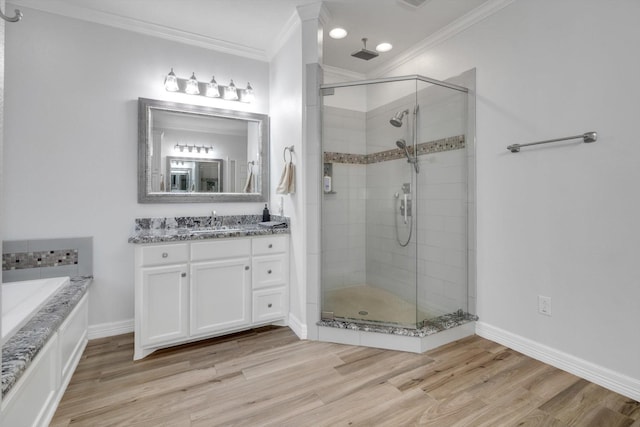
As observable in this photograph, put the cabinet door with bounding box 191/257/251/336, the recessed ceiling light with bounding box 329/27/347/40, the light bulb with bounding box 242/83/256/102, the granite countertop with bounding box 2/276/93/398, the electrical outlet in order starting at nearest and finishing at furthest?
1. the granite countertop with bounding box 2/276/93/398
2. the electrical outlet
3. the cabinet door with bounding box 191/257/251/336
4. the recessed ceiling light with bounding box 329/27/347/40
5. the light bulb with bounding box 242/83/256/102

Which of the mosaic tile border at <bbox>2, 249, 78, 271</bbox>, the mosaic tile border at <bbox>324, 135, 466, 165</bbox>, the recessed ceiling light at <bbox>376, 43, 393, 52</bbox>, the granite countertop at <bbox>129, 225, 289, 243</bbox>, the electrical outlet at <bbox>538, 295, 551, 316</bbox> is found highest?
the recessed ceiling light at <bbox>376, 43, 393, 52</bbox>

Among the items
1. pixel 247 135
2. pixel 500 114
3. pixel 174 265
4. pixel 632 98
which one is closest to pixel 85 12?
pixel 247 135

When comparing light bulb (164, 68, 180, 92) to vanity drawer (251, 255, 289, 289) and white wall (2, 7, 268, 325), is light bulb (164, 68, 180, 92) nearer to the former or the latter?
white wall (2, 7, 268, 325)

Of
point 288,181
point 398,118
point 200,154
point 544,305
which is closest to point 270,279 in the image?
point 288,181

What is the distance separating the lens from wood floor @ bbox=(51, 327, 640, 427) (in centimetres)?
158

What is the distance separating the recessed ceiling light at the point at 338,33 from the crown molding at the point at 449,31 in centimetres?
73

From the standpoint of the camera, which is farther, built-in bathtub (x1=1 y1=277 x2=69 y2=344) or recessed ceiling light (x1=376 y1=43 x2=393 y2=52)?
recessed ceiling light (x1=376 y1=43 x2=393 y2=52)

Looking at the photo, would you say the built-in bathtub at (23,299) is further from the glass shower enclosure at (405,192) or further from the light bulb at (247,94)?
the light bulb at (247,94)

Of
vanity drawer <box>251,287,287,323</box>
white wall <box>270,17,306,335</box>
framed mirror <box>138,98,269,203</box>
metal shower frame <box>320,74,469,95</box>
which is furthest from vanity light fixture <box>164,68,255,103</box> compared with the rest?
vanity drawer <box>251,287,287,323</box>

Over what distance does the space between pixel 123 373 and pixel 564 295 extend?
2.87 metres

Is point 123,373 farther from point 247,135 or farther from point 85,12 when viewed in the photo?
point 85,12

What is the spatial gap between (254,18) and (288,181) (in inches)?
52.8

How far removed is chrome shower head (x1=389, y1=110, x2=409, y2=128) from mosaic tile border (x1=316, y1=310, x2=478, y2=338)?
1640 mm

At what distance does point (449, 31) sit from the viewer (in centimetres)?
269
